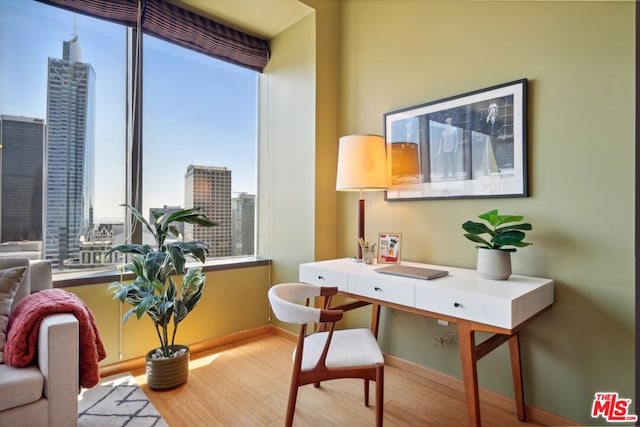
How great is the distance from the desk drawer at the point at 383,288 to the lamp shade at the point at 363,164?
0.65m

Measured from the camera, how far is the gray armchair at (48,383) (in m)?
1.43

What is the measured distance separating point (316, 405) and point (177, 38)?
9.50 feet

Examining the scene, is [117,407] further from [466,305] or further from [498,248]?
[498,248]

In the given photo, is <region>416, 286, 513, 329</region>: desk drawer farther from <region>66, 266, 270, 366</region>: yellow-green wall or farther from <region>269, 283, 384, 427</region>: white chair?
<region>66, 266, 270, 366</region>: yellow-green wall

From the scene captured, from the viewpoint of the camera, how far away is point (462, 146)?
2.14 meters

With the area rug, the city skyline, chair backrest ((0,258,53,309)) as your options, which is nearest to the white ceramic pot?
the area rug

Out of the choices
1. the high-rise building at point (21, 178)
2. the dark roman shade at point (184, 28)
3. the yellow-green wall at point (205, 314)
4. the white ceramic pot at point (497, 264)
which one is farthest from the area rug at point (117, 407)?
the dark roman shade at point (184, 28)

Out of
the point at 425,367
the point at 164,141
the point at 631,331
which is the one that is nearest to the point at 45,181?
the point at 164,141

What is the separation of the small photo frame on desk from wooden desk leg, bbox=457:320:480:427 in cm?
84

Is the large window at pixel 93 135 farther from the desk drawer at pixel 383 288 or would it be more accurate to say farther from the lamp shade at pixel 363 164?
the desk drawer at pixel 383 288

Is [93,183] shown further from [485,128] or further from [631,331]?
[631,331]

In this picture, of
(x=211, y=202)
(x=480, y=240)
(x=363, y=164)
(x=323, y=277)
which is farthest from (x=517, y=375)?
(x=211, y=202)

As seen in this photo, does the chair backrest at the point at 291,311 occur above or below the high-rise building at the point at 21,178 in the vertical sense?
below

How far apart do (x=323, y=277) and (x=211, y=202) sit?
54.4 inches
